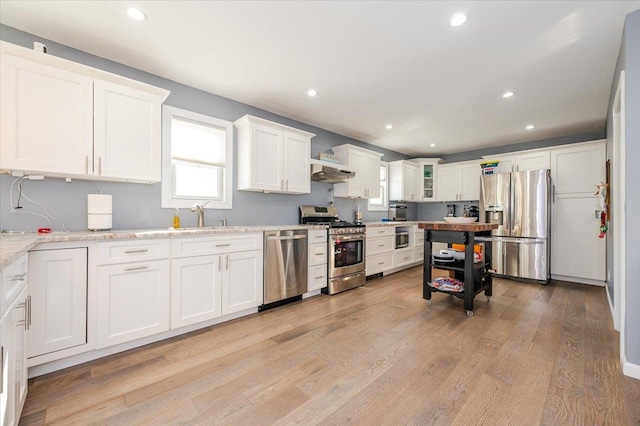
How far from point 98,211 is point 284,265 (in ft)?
6.28

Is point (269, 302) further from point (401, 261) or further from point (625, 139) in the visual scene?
point (625, 139)

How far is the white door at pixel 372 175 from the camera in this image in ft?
17.0

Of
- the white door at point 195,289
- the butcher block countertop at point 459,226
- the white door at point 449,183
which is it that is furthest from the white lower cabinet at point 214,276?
the white door at point 449,183

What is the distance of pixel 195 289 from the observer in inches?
104

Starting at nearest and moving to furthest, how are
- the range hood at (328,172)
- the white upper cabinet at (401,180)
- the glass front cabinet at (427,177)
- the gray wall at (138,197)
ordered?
1. the gray wall at (138,197)
2. the range hood at (328,172)
3. the white upper cabinet at (401,180)
4. the glass front cabinet at (427,177)

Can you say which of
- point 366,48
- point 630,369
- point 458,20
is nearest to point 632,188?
point 630,369

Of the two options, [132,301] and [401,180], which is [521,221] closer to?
[401,180]

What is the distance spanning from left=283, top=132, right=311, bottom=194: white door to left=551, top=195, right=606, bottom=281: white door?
430cm

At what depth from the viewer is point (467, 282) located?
3133 millimetres

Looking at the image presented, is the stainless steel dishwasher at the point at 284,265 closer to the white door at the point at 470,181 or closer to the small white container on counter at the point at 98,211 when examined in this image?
the small white container on counter at the point at 98,211

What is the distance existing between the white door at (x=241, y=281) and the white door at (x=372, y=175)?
280cm

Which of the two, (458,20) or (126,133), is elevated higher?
(458,20)

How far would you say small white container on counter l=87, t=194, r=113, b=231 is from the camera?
2363 millimetres

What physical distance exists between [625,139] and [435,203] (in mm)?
4834
